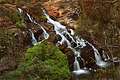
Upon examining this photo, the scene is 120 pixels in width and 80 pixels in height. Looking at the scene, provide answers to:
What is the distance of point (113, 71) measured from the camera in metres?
12.3

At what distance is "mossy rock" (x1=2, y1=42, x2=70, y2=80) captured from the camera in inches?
431

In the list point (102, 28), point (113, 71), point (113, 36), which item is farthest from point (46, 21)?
point (113, 71)

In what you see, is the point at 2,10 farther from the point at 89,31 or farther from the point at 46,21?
the point at 89,31

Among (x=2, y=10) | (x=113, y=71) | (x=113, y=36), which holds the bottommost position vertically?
(x=113, y=71)

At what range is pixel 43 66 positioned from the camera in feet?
37.0

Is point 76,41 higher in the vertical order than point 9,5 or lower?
lower

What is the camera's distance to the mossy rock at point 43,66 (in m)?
11.0

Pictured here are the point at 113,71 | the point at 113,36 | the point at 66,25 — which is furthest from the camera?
the point at 66,25

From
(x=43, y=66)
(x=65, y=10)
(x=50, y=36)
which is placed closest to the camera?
(x=43, y=66)

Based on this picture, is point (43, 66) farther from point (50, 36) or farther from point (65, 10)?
point (65, 10)

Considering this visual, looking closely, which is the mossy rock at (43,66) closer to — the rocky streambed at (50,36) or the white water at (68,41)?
the rocky streambed at (50,36)

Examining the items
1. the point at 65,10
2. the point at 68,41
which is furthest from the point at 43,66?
the point at 65,10

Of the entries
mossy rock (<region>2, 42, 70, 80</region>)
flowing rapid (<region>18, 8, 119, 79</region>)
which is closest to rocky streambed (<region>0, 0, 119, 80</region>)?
mossy rock (<region>2, 42, 70, 80</region>)

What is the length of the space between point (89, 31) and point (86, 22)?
437mm
